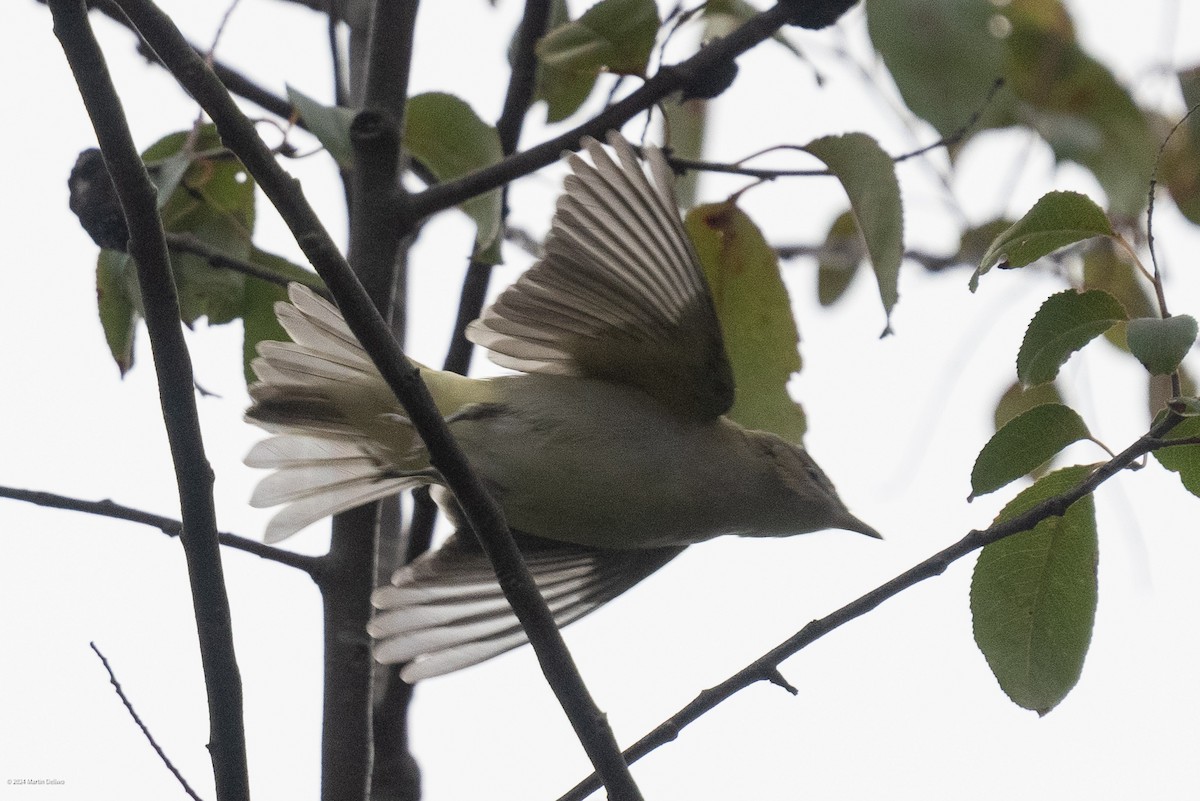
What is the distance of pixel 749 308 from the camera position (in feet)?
9.63

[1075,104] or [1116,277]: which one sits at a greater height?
[1075,104]

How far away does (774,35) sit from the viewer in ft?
8.79

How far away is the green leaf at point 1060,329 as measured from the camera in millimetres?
1780

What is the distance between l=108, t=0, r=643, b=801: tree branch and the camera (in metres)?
1.74

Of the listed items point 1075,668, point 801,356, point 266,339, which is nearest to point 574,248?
point 801,356

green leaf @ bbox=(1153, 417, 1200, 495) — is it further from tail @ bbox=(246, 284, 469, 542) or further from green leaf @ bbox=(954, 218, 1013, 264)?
tail @ bbox=(246, 284, 469, 542)

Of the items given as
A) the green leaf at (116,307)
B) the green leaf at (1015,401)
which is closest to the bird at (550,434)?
the green leaf at (116,307)

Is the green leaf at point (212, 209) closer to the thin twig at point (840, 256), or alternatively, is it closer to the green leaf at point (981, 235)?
the thin twig at point (840, 256)

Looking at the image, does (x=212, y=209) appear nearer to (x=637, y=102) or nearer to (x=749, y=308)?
(x=637, y=102)

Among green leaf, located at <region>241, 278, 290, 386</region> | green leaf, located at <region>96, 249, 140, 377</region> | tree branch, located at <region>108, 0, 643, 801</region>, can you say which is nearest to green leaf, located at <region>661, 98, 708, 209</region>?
green leaf, located at <region>241, 278, 290, 386</region>

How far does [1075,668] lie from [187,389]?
1283 millimetres

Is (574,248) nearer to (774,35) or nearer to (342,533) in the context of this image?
(774,35)

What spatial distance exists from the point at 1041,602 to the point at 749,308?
3.85ft

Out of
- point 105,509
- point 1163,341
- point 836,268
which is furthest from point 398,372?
point 836,268
